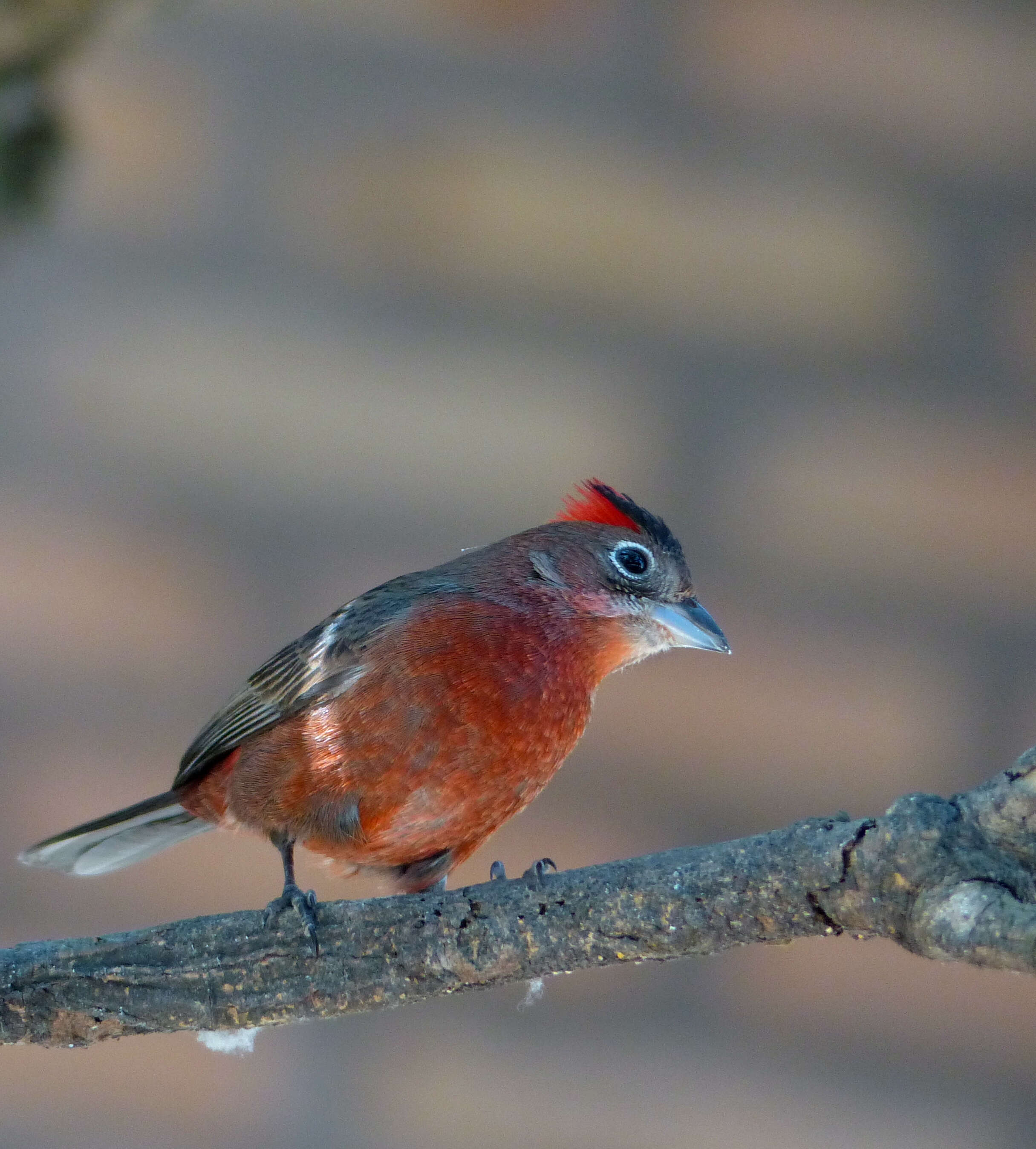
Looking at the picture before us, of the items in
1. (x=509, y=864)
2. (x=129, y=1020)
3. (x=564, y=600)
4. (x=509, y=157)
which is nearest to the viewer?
(x=129, y=1020)

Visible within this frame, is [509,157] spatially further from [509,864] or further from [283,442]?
[509,864]

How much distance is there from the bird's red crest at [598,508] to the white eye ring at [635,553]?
101 mm

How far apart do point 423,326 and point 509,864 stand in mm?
2543

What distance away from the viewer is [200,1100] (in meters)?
6.18

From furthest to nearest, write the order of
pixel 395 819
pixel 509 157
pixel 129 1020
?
pixel 509 157 < pixel 395 819 < pixel 129 1020

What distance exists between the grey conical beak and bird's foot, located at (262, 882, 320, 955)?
50.2 inches

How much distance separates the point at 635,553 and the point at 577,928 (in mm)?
1529

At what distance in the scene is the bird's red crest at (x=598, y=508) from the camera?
4.00m

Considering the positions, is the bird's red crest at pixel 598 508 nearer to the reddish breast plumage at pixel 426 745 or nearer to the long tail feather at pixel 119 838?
the reddish breast plumage at pixel 426 745

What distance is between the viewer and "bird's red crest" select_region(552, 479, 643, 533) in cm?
400

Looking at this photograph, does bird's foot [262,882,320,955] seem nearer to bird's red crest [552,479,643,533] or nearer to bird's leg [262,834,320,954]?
bird's leg [262,834,320,954]

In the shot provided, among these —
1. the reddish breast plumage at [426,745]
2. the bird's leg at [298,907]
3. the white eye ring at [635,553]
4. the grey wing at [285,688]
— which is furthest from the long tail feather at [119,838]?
the white eye ring at [635,553]

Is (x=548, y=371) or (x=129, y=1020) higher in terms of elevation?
(x=548, y=371)

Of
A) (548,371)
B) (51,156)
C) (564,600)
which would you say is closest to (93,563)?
(548,371)
